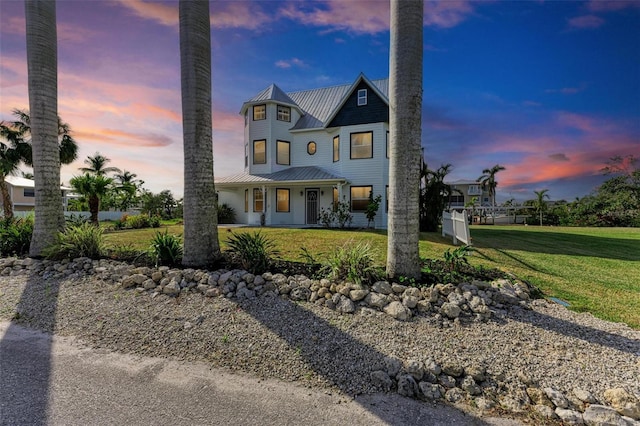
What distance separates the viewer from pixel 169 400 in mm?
2369

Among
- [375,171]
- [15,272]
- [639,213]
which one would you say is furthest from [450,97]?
[639,213]

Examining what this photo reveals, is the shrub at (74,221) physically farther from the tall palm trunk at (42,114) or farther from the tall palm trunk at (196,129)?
the tall palm trunk at (196,129)

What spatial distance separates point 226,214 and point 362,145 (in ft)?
33.1

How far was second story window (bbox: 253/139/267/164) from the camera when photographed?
18.0 meters

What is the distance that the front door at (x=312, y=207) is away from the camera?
17.8 metres

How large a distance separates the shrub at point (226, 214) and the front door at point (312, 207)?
5462mm

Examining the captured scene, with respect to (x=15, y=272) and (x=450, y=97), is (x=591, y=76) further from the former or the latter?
(x=15, y=272)

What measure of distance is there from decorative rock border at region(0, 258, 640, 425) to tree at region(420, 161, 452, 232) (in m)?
9.48

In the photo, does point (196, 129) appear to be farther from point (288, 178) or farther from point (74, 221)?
point (288, 178)

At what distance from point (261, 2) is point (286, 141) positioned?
10.2m

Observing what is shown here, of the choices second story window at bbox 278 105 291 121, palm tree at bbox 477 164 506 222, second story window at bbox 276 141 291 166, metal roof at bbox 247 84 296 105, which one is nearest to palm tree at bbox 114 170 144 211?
second story window at bbox 276 141 291 166

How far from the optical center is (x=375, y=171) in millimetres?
15789

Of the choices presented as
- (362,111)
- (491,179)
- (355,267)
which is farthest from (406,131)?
(491,179)

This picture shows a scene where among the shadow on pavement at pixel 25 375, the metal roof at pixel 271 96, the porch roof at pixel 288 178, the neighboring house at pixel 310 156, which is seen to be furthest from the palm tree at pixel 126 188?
the shadow on pavement at pixel 25 375
